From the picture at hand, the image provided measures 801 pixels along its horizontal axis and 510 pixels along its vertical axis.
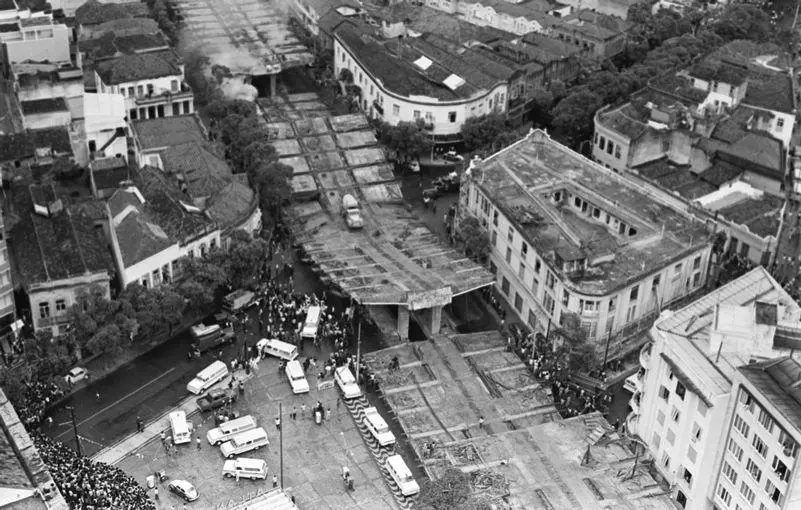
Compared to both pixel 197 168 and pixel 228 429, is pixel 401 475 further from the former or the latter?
pixel 197 168

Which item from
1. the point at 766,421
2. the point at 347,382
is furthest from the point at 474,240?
Result: the point at 766,421

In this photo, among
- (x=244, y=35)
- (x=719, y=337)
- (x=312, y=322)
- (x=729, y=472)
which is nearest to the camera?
(x=729, y=472)

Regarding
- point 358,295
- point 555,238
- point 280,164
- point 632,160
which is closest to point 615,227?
point 555,238

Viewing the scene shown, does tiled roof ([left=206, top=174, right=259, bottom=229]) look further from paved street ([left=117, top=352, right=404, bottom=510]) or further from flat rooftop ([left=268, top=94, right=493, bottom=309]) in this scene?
paved street ([left=117, top=352, right=404, bottom=510])

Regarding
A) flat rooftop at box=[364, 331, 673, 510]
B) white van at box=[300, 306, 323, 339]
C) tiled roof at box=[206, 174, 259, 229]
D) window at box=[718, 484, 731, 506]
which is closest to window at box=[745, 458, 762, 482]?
window at box=[718, 484, 731, 506]

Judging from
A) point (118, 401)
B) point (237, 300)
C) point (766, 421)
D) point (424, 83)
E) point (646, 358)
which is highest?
point (766, 421)

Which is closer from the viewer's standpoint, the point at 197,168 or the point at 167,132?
the point at 197,168
